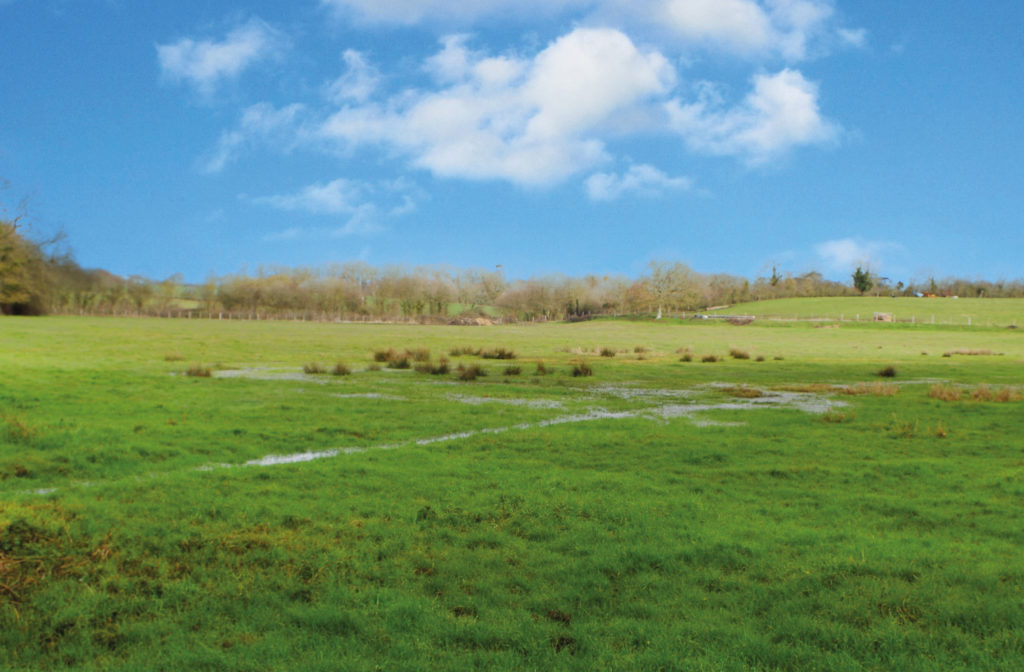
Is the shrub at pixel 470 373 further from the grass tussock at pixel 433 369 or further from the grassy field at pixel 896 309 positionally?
the grassy field at pixel 896 309

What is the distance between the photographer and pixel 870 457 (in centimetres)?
1479

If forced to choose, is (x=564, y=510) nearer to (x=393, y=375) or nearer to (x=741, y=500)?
(x=741, y=500)

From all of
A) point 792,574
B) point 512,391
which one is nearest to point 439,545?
point 792,574

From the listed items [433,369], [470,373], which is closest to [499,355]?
[433,369]

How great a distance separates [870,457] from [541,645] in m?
11.1

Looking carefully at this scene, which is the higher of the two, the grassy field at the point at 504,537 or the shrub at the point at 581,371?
the shrub at the point at 581,371

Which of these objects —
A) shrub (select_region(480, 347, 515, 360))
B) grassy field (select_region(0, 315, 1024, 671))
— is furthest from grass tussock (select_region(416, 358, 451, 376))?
grassy field (select_region(0, 315, 1024, 671))

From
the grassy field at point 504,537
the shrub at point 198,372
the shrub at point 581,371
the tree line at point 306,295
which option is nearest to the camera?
the grassy field at point 504,537

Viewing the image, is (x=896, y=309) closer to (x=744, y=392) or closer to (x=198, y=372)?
(x=744, y=392)

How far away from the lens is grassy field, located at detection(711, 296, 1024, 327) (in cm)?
12138

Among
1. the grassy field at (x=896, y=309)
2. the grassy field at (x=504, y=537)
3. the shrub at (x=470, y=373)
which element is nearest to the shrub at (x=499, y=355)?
the shrub at (x=470, y=373)

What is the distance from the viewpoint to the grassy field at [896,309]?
121375 mm

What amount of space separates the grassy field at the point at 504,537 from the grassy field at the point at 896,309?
111 meters

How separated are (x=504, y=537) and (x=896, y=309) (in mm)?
150475
